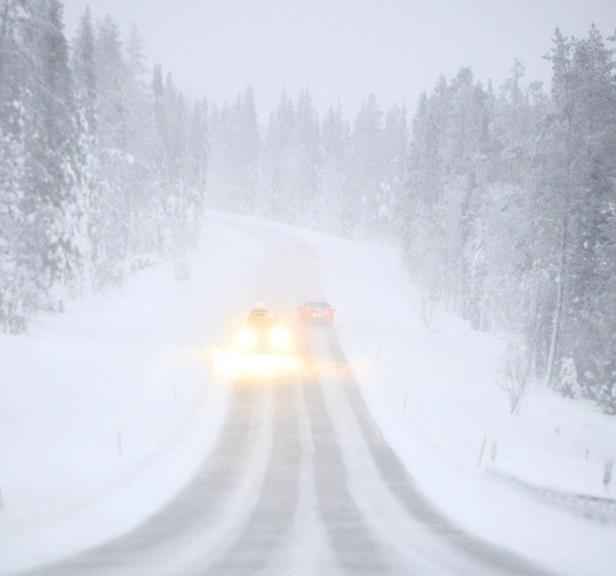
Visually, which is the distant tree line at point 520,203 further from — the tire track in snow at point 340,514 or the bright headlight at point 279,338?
the bright headlight at point 279,338

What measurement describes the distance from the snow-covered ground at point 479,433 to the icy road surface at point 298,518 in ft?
2.82

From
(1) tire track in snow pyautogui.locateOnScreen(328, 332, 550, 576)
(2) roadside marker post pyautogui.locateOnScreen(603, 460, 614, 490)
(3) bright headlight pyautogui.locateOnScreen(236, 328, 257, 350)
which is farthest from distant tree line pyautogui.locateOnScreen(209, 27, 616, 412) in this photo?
(3) bright headlight pyautogui.locateOnScreen(236, 328, 257, 350)

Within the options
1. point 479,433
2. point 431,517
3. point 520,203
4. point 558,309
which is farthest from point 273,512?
point 520,203

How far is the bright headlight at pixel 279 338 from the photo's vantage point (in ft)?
97.6

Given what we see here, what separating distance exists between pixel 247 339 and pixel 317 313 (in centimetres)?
590

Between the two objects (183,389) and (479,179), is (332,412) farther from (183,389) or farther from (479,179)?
(479,179)

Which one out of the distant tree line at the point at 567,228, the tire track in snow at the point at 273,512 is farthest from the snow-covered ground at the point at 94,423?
the distant tree line at the point at 567,228

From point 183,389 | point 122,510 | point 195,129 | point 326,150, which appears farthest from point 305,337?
point 326,150

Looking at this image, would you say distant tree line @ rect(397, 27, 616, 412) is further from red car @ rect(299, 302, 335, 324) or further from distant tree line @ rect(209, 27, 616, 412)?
red car @ rect(299, 302, 335, 324)

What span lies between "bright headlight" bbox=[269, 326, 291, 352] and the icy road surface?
9.70 metres

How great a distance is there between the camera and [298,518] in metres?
12.1

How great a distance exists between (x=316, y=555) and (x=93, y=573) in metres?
3.95

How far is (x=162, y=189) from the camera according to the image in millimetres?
51375

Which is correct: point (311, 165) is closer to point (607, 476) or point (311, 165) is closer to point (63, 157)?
point (63, 157)
